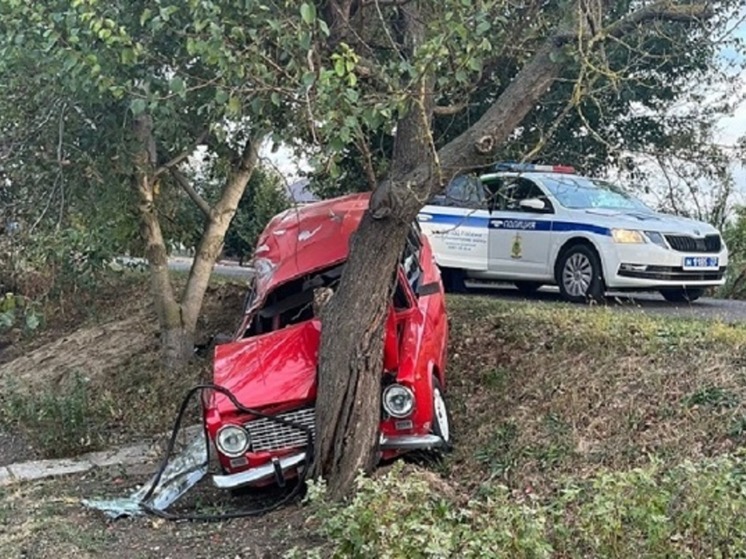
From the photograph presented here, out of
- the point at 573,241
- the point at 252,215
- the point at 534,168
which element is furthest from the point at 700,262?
the point at 252,215

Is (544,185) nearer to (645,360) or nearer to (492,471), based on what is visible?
(645,360)

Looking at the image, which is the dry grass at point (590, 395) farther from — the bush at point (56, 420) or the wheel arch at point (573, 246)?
the bush at point (56, 420)

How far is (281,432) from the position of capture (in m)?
5.73

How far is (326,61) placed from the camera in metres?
5.37

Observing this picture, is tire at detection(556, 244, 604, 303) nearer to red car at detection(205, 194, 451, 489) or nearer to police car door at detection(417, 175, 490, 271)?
police car door at detection(417, 175, 490, 271)

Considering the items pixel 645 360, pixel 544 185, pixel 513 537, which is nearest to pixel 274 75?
pixel 513 537

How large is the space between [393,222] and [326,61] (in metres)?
1.13

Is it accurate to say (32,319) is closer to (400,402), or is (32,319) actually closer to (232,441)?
(232,441)

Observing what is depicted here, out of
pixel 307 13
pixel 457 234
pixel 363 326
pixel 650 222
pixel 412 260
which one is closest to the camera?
pixel 307 13

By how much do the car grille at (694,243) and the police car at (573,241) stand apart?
12mm

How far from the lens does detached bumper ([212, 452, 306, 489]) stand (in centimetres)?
554

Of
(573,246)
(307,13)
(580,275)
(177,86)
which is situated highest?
(307,13)

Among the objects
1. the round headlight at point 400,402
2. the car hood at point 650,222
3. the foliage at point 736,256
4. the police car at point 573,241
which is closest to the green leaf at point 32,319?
the round headlight at point 400,402

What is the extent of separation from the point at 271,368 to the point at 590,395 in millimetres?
2367
